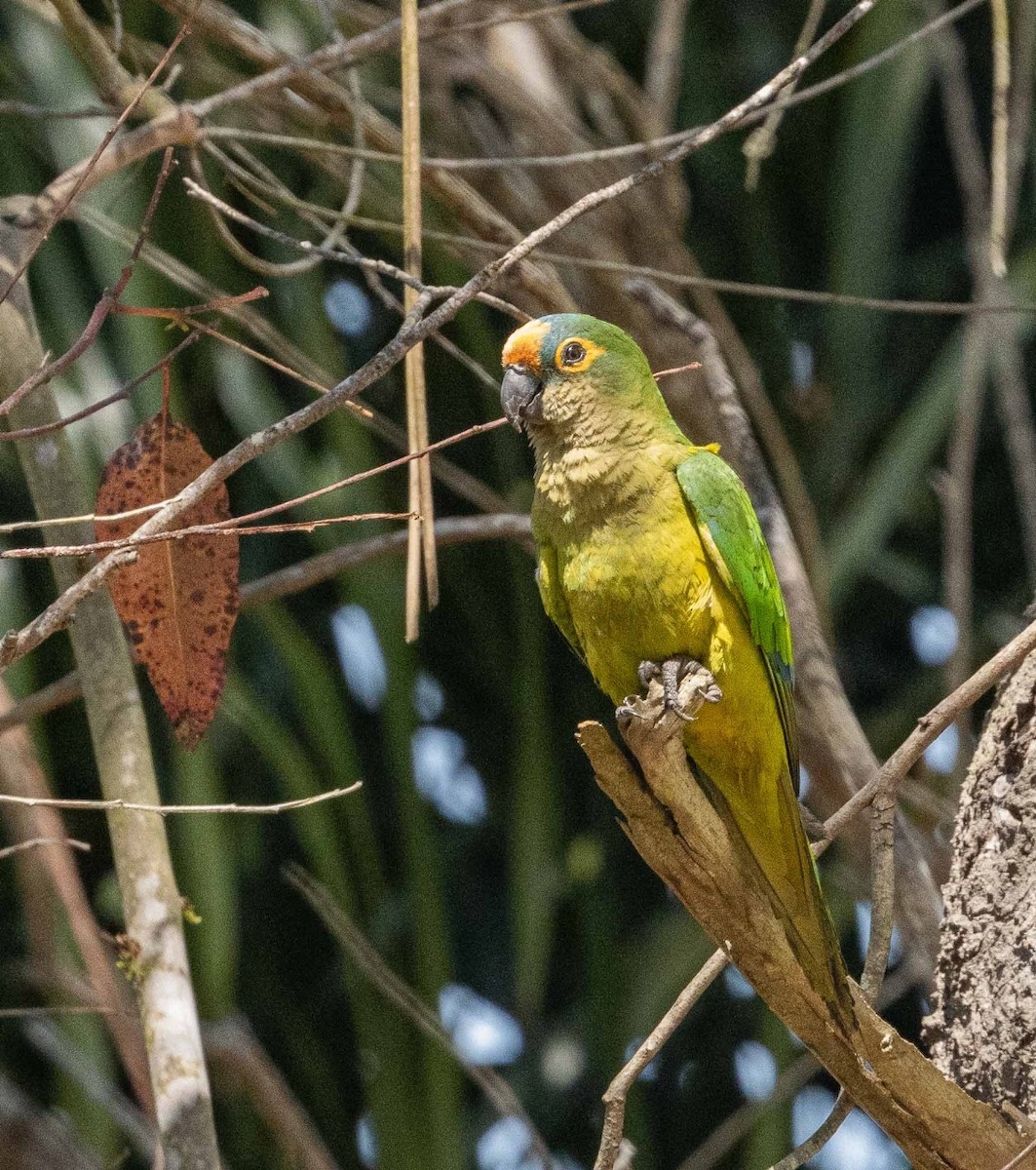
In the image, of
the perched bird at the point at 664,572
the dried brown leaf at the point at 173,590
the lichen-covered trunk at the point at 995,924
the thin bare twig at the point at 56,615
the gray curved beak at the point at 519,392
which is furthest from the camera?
the gray curved beak at the point at 519,392

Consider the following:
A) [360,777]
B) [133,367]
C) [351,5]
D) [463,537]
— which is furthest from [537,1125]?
[351,5]

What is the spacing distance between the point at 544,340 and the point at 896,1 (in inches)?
77.5

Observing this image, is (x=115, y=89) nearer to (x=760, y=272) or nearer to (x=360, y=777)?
(x=360, y=777)

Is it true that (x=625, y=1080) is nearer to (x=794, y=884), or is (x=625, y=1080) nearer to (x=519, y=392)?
(x=794, y=884)

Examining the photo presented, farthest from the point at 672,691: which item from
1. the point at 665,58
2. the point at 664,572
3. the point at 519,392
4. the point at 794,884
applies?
the point at 665,58

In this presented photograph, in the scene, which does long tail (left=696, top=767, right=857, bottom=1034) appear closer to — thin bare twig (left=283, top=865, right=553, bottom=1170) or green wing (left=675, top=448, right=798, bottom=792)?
green wing (left=675, top=448, right=798, bottom=792)

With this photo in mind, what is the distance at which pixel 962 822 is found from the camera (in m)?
2.18

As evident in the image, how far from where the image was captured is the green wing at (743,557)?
2.31 m

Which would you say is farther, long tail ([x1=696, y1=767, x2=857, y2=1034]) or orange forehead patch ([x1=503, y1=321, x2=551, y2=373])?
orange forehead patch ([x1=503, y1=321, x2=551, y2=373])

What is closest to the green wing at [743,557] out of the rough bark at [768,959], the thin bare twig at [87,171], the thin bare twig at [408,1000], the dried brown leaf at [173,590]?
the rough bark at [768,959]

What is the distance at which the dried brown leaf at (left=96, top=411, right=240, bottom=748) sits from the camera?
172 centimetres

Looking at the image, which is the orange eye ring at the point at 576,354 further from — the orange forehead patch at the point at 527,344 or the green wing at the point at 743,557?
the green wing at the point at 743,557

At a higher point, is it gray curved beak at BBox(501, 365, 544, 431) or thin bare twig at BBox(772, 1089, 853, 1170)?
gray curved beak at BBox(501, 365, 544, 431)

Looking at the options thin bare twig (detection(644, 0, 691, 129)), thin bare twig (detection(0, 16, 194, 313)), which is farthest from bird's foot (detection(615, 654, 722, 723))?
thin bare twig (detection(644, 0, 691, 129))
